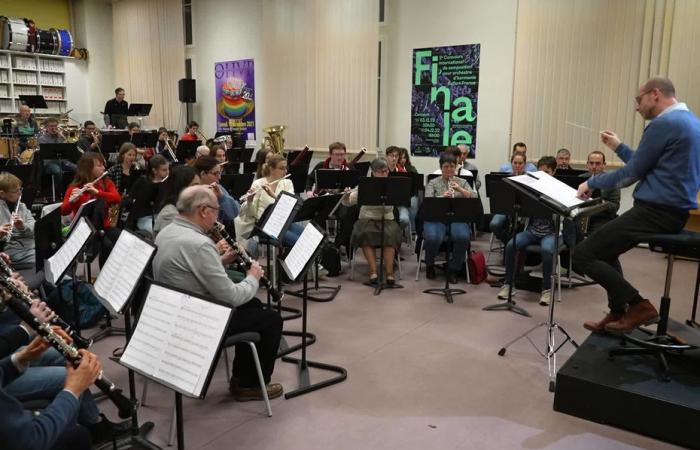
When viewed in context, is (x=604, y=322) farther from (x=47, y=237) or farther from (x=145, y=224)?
(x=145, y=224)

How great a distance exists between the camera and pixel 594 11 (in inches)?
291

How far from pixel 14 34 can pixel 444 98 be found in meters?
9.05

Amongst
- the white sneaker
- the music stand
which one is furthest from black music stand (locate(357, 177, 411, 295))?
the music stand

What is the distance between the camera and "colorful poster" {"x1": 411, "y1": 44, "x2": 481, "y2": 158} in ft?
28.1

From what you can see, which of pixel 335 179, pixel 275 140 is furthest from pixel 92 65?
pixel 335 179

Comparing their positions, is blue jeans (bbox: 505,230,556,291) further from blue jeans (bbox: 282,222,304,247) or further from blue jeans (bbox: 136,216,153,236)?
blue jeans (bbox: 136,216,153,236)

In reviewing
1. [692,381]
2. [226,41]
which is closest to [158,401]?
[692,381]

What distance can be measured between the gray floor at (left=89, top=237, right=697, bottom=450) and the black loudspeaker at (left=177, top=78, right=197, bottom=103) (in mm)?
8346

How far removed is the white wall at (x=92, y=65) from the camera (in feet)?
43.3

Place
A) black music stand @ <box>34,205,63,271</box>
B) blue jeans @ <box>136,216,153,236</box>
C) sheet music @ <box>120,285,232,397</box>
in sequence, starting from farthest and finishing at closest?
blue jeans @ <box>136,216,153,236</box> → black music stand @ <box>34,205,63,271</box> → sheet music @ <box>120,285,232,397</box>

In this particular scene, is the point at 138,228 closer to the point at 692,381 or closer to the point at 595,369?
the point at 595,369

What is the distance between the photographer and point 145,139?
9555mm

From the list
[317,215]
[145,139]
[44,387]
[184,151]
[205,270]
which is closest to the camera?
[44,387]

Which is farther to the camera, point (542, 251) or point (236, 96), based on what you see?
point (236, 96)
